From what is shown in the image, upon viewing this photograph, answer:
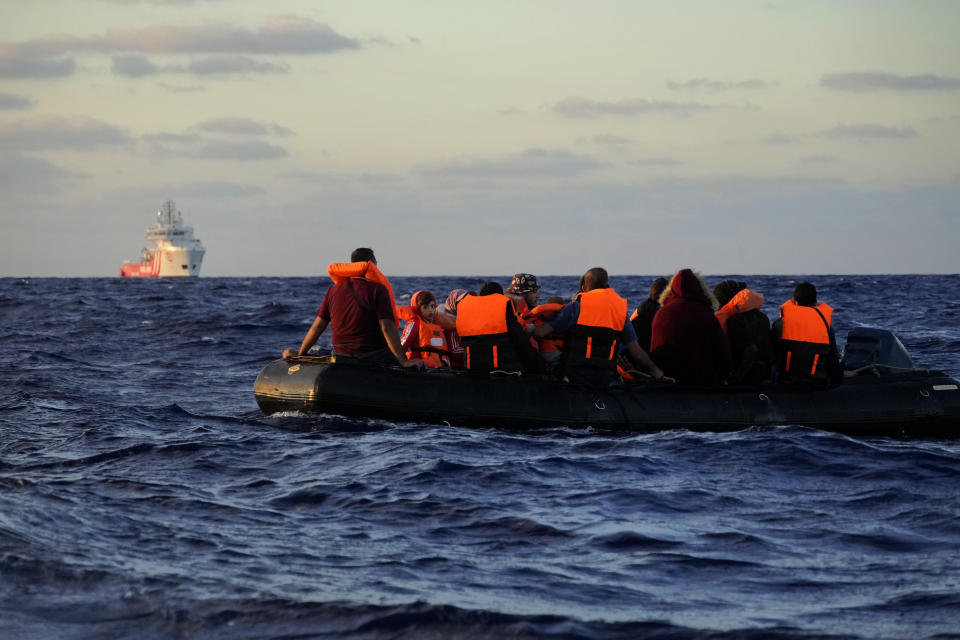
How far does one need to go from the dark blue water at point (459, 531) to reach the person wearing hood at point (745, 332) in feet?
3.42

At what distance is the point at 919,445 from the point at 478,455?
4557mm

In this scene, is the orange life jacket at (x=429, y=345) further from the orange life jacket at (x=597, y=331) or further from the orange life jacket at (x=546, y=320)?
the orange life jacket at (x=597, y=331)

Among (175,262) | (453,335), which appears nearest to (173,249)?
(175,262)

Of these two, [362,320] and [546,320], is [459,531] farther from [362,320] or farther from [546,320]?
[362,320]

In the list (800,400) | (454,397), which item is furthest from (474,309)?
(800,400)

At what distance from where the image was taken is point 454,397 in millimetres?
11586

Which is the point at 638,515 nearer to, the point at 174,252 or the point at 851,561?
the point at 851,561

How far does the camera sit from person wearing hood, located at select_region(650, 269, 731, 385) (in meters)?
11.7

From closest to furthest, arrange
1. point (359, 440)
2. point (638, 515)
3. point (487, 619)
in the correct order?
point (487, 619), point (638, 515), point (359, 440)

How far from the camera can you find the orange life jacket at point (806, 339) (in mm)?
11977

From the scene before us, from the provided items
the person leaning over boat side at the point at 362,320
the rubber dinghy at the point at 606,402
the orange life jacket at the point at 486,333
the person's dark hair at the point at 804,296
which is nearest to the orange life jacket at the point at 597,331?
the rubber dinghy at the point at 606,402

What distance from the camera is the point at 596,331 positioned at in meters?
11.6

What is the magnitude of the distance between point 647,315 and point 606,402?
4.89 feet

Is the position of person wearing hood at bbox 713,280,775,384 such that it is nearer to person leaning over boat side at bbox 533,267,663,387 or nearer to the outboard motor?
person leaning over boat side at bbox 533,267,663,387
